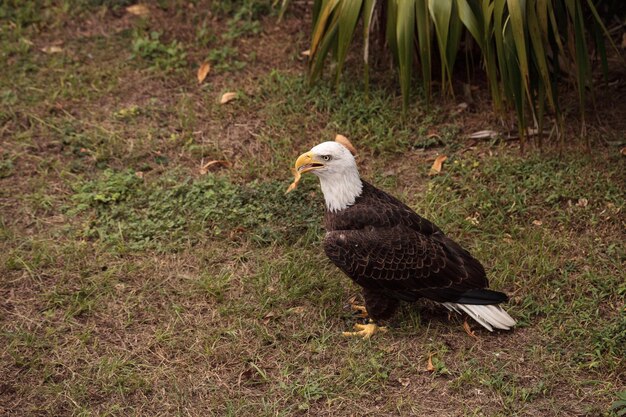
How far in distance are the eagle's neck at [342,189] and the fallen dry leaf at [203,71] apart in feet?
8.83

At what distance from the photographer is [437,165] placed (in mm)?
6836

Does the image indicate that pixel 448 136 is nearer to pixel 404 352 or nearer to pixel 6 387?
pixel 404 352

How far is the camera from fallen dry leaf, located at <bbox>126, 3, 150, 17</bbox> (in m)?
8.60

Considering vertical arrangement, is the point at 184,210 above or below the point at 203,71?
below

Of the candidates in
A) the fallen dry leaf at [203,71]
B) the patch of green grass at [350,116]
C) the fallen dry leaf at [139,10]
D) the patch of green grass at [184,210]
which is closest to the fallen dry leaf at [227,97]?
the patch of green grass at [350,116]

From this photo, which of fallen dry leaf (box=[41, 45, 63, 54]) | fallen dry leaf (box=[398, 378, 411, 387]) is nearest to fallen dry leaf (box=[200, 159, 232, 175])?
fallen dry leaf (box=[41, 45, 63, 54])

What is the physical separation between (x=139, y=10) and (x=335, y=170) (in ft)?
13.2

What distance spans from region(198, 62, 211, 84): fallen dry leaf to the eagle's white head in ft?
8.66

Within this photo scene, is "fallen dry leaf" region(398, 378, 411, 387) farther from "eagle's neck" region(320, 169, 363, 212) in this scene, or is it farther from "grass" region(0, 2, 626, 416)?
"eagle's neck" region(320, 169, 363, 212)

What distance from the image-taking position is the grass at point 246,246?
5.05 m

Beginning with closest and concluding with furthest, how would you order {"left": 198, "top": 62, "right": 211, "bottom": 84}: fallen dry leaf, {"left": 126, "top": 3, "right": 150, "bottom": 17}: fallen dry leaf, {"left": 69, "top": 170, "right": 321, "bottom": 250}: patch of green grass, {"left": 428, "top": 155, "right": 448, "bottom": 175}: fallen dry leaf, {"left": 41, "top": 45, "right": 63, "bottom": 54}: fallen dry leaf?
{"left": 69, "top": 170, "right": 321, "bottom": 250}: patch of green grass
{"left": 428, "top": 155, "right": 448, "bottom": 175}: fallen dry leaf
{"left": 198, "top": 62, "right": 211, "bottom": 84}: fallen dry leaf
{"left": 41, "top": 45, "right": 63, "bottom": 54}: fallen dry leaf
{"left": 126, "top": 3, "right": 150, "bottom": 17}: fallen dry leaf

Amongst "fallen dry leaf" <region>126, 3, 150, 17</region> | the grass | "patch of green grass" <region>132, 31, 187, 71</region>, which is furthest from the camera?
"fallen dry leaf" <region>126, 3, 150, 17</region>

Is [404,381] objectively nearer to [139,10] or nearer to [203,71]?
[203,71]

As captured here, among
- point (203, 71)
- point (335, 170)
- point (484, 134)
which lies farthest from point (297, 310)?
point (203, 71)
